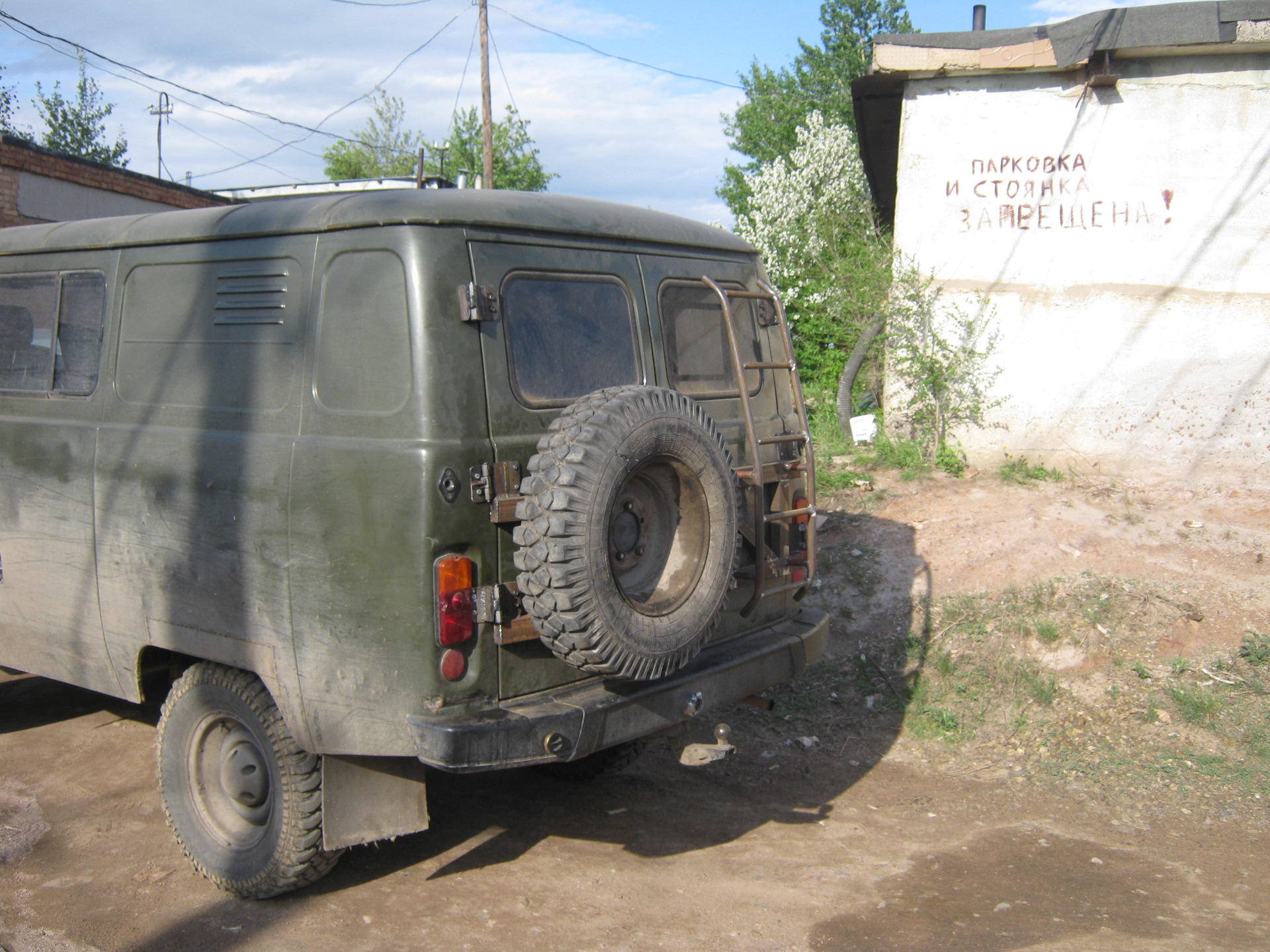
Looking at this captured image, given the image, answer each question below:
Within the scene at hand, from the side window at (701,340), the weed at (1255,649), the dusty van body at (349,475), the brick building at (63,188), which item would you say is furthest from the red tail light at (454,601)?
the brick building at (63,188)

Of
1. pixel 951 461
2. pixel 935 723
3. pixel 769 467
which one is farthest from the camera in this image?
pixel 951 461

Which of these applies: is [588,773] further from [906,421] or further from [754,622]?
[906,421]

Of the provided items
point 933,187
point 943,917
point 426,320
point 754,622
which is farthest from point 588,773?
point 933,187

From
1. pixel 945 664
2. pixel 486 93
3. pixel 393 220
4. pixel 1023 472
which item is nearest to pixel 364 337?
pixel 393 220

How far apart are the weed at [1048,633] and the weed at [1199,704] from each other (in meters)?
0.67

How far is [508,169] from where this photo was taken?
30766mm

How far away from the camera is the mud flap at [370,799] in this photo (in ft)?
10.9

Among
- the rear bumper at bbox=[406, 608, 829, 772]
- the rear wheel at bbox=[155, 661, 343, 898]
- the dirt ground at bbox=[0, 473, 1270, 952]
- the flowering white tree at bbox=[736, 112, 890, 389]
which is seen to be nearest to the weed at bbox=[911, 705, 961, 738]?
the dirt ground at bbox=[0, 473, 1270, 952]

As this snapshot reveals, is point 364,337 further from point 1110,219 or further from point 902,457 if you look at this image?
point 1110,219

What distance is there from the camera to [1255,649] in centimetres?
550

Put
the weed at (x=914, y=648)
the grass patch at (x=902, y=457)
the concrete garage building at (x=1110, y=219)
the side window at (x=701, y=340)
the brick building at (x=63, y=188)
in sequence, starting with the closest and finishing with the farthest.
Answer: the side window at (x=701, y=340) → the weed at (x=914, y=648) → the concrete garage building at (x=1110, y=219) → the grass patch at (x=902, y=457) → the brick building at (x=63, y=188)

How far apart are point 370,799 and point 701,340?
210 centimetres

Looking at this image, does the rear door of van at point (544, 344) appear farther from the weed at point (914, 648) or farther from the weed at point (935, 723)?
the weed at point (914, 648)

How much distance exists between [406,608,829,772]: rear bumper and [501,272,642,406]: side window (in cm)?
98
